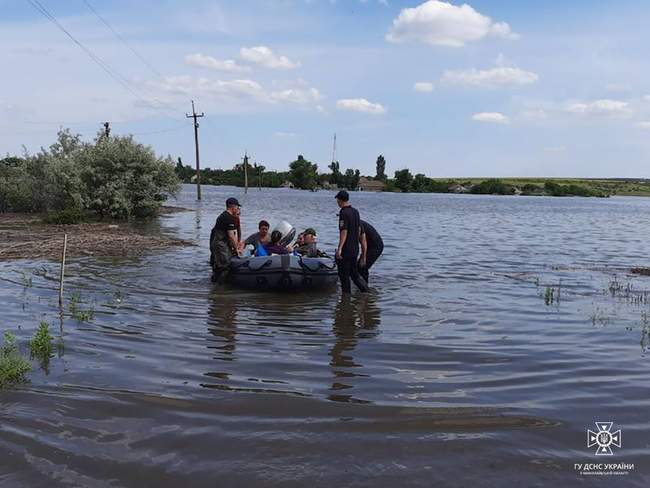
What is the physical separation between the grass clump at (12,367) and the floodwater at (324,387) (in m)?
0.14

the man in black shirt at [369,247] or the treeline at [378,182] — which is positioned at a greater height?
the treeline at [378,182]

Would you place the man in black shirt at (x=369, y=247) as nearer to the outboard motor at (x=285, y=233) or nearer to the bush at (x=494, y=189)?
the outboard motor at (x=285, y=233)

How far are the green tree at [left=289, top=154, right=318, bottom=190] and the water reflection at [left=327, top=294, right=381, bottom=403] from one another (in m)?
132

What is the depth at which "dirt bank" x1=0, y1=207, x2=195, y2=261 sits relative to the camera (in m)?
16.0

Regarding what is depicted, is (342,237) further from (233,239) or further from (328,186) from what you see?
(328,186)

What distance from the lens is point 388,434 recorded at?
15.8ft

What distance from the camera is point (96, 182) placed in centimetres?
3041

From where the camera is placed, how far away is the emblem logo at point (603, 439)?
4.58 metres

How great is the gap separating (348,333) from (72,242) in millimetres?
12718

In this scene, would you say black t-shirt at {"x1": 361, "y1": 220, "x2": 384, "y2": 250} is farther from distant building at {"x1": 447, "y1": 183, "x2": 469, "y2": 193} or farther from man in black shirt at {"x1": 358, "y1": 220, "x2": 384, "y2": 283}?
distant building at {"x1": 447, "y1": 183, "x2": 469, "y2": 193}

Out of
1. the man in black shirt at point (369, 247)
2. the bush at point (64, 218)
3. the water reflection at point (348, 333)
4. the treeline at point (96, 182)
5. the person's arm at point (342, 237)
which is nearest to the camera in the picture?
the water reflection at point (348, 333)

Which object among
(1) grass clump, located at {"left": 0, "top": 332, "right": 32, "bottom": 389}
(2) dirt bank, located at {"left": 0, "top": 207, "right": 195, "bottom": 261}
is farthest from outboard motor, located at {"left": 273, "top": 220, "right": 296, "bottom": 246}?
(1) grass clump, located at {"left": 0, "top": 332, "right": 32, "bottom": 389}

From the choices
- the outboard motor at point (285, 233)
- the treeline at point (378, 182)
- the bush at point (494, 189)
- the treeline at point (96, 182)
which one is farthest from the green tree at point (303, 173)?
the outboard motor at point (285, 233)

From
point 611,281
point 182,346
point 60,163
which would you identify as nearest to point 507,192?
point 60,163
